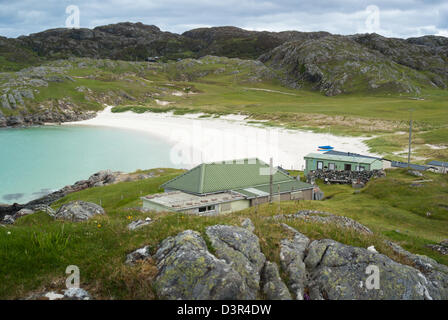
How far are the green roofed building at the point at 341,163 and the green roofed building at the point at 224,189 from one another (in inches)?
573

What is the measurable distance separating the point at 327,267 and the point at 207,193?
26.7 metres

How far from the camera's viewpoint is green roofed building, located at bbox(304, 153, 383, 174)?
56.2 metres

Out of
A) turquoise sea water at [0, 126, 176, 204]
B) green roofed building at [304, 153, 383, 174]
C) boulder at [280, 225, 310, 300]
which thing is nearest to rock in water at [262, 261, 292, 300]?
boulder at [280, 225, 310, 300]

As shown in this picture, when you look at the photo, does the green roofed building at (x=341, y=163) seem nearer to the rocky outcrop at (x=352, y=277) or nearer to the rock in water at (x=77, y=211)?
the rock in water at (x=77, y=211)

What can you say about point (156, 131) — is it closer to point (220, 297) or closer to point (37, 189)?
point (37, 189)

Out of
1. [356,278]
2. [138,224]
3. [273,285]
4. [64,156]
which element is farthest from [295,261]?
[64,156]

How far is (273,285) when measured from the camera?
10.8m

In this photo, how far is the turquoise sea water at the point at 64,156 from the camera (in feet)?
A: 233

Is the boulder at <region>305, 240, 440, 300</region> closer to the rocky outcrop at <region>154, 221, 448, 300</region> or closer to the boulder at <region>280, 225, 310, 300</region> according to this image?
the rocky outcrop at <region>154, 221, 448, 300</region>

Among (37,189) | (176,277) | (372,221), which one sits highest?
(176,277)

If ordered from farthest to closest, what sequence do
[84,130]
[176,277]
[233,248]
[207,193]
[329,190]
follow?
[84,130], [329,190], [207,193], [233,248], [176,277]

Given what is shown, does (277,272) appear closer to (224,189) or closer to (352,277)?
(352,277)

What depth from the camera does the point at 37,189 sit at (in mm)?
66188
